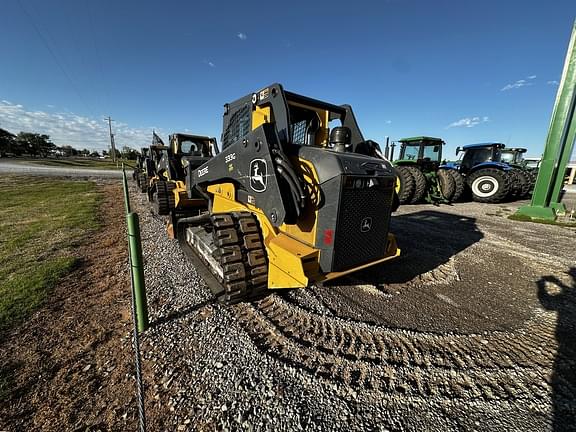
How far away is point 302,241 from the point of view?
2793mm

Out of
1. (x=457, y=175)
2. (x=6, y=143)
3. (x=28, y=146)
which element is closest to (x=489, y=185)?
(x=457, y=175)

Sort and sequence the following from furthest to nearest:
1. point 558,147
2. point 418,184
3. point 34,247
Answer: point 418,184
point 558,147
point 34,247

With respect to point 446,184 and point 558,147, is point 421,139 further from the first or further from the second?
point 558,147

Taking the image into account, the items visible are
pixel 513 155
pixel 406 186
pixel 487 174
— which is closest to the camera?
pixel 406 186

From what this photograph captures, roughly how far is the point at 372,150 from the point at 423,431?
10.6 ft

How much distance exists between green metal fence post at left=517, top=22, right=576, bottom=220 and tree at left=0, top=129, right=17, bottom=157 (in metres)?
96.9

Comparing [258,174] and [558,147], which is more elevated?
[558,147]

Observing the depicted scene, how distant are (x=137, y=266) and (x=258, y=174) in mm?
1517

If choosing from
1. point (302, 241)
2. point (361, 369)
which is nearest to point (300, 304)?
point (302, 241)

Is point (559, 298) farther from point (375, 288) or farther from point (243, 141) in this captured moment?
point (243, 141)

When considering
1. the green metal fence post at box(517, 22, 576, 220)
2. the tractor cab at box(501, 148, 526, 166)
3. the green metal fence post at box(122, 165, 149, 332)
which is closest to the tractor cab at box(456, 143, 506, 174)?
the tractor cab at box(501, 148, 526, 166)

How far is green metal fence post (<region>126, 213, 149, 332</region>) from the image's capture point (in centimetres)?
234

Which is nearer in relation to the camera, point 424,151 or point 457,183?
point 457,183

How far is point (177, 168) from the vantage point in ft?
26.4
